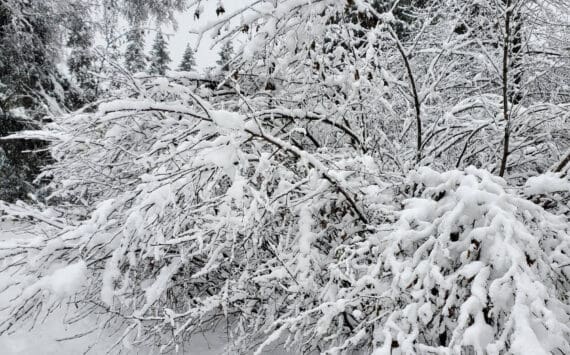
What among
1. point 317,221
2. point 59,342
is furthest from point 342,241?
point 59,342

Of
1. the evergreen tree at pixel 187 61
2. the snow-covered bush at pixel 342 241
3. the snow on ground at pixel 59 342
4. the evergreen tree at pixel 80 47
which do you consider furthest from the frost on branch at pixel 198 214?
the evergreen tree at pixel 187 61

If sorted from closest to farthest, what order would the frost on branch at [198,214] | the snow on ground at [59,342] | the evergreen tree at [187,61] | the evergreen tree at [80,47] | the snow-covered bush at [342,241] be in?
the snow-covered bush at [342,241]
the frost on branch at [198,214]
the snow on ground at [59,342]
the evergreen tree at [80,47]
the evergreen tree at [187,61]

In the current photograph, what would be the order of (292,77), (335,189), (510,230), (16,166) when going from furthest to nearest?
(16,166), (292,77), (335,189), (510,230)

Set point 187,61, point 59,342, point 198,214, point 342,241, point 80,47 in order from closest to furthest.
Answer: point 198,214
point 342,241
point 59,342
point 80,47
point 187,61

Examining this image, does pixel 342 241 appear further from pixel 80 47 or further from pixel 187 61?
pixel 187 61

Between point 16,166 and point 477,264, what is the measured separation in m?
10.2

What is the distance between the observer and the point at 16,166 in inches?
381

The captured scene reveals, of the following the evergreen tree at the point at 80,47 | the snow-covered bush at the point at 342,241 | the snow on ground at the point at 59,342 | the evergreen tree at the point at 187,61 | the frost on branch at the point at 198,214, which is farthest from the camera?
the evergreen tree at the point at 187,61

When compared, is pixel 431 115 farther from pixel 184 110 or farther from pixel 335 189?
pixel 184 110

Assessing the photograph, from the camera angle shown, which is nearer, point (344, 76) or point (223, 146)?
point (223, 146)

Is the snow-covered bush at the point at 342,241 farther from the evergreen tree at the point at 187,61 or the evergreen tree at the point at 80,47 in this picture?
the evergreen tree at the point at 187,61

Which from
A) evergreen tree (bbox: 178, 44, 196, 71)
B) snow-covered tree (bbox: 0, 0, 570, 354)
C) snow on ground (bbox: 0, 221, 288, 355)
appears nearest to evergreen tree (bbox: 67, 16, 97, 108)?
snow on ground (bbox: 0, 221, 288, 355)

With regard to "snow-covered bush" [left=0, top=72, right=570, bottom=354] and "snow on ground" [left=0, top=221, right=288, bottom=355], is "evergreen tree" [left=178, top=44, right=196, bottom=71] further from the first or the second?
"snow-covered bush" [left=0, top=72, right=570, bottom=354]

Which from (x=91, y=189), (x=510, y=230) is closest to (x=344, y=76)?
(x=510, y=230)
